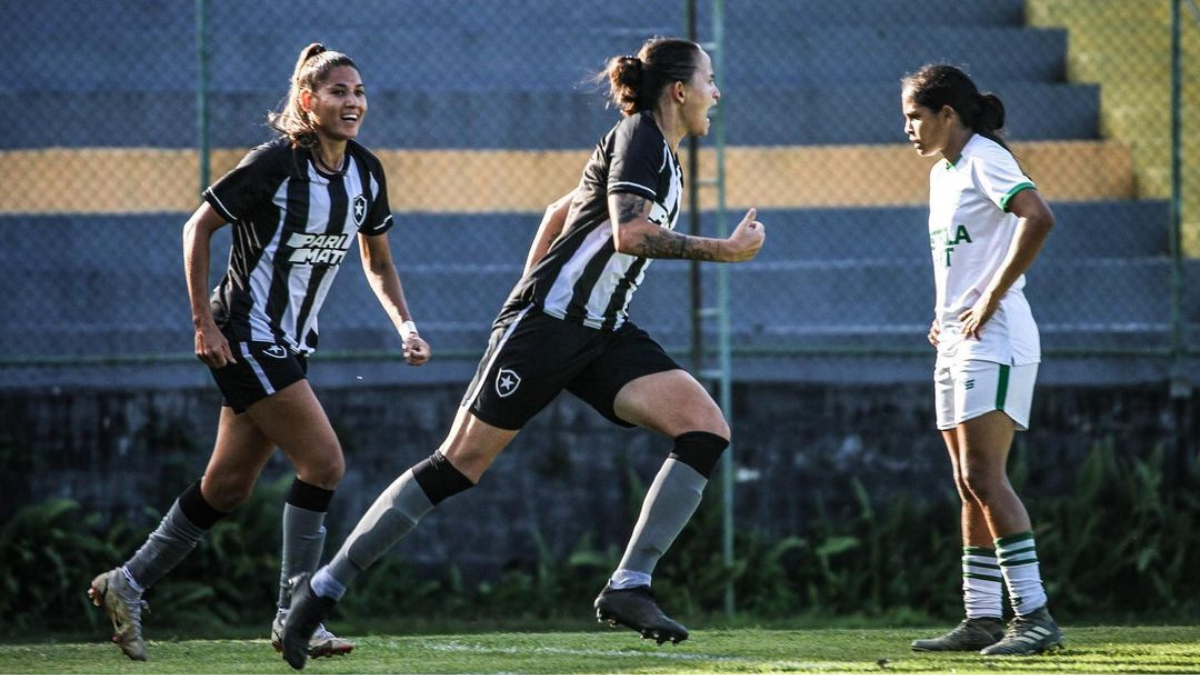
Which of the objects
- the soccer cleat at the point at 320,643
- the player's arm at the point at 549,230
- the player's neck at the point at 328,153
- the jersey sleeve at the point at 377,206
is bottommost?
the soccer cleat at the point at 320,643

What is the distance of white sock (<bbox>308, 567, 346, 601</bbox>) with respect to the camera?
19.0ft

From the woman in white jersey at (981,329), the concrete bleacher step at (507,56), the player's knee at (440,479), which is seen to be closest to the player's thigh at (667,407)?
the player's knee at (440,479)

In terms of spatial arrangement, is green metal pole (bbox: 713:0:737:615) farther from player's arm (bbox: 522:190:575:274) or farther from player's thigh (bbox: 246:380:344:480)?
player's thigh (bbox: 246:380:344:480)

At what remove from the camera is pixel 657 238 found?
225 inches

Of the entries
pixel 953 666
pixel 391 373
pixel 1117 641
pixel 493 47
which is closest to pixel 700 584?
pixel 391 373

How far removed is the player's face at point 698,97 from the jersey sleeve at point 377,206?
1.27 m

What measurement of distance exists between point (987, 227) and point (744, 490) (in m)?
3.74

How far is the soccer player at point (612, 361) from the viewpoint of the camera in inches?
228

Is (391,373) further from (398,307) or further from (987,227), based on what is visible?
(987,227)

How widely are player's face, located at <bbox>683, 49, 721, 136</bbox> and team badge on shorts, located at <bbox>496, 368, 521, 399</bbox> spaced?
3.49ft

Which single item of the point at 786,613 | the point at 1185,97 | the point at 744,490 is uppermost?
the point at 1185,97

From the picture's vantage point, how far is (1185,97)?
40.3 feet

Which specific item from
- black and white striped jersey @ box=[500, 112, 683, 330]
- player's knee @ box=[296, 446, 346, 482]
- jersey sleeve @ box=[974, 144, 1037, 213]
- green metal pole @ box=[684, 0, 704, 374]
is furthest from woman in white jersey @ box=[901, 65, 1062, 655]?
green metal pole @ box=[684, 0, 704, 374]

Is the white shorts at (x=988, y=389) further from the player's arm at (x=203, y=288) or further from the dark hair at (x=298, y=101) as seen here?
the player's arm at (x=203, y=288)
